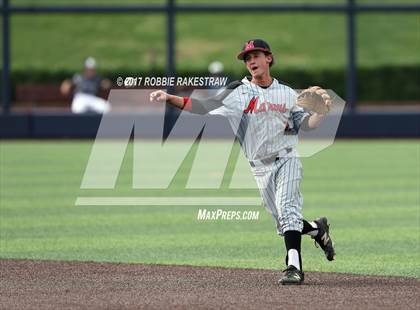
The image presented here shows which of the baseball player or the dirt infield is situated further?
the baseball player

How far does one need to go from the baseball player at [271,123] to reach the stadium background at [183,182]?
39.8 inches

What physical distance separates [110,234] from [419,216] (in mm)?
3581

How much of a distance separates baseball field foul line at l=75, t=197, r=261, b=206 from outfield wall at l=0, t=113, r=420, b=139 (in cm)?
958

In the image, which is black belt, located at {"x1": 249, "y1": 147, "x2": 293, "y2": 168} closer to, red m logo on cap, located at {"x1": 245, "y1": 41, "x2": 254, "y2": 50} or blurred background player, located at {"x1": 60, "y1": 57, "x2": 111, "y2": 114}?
red m logo on cap, located at {"x1": 245, "y1": 41, "x2": 254, "y2": 50}

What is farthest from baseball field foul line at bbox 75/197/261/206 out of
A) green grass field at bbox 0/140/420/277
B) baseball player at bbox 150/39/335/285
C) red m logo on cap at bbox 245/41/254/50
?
red m logo on cap at bbox 245/41/254/50

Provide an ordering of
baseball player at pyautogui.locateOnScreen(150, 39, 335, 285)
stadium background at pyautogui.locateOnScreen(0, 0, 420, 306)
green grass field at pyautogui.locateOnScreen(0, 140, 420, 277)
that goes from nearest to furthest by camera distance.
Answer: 1. baseball player at pyautogui.locateOnScreen(150, 39, 335, 285)
2. green grass field at pyautogui.locateOnScreen(0, 140, 420, 277)
3. stadium background at pyautogui.locateOnScreen(0, 0, 420, 306)

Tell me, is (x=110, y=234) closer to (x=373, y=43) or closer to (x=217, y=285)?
(x=217, y=285)

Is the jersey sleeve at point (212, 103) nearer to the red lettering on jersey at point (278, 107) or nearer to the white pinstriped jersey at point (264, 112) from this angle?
the white pinstriped jersey at point (264, 112)

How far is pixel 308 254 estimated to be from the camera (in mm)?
10250

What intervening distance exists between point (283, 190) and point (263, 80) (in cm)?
87

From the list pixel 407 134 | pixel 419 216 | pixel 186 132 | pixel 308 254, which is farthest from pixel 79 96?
pixel 308 254

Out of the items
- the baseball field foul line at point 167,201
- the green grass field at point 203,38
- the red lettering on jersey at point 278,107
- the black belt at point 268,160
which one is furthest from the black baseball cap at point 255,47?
the green grass field at point 203,38

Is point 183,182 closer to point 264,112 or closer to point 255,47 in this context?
point 264,112

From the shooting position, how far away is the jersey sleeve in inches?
331
